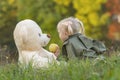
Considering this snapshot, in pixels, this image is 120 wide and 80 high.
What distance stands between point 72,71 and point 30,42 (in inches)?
55.3

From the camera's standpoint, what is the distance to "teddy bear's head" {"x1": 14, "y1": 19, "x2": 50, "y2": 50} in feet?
22.7

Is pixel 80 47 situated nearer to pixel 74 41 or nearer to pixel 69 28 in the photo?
pixel 74 41

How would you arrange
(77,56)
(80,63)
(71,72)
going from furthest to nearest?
(77,56) → (80,63) → (71,72)

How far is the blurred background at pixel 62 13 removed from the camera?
67.0ft

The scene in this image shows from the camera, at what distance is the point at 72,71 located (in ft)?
18.7

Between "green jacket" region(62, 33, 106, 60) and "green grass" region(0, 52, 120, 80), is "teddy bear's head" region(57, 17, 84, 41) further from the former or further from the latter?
"green grass" region(0, 52, 120, 80)

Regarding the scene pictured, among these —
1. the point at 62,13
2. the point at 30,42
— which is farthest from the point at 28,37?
the point at 62,13

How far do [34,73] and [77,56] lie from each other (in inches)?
55.8

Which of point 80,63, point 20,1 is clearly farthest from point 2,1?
point 80,63

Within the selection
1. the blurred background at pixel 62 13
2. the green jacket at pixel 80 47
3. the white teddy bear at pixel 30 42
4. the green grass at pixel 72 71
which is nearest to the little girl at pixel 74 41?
the green jacket at pixel 80 47

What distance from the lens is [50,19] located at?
67.2 feet

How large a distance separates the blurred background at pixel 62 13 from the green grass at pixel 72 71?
13612 millimetres

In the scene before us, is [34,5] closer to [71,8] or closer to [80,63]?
[71,8]

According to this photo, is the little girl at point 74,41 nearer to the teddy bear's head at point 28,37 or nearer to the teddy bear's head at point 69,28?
the teddy bear's head at point 69,28
